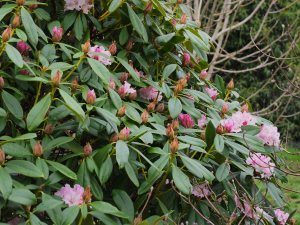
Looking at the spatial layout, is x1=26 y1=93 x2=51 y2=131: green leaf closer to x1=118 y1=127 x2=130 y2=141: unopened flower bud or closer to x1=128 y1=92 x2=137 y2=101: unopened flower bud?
x1=118 y1=127 x2=130 y2=141: unopened flower bud

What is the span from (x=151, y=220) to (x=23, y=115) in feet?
1.73

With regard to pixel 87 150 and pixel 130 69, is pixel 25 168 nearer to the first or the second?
pixel 87 150

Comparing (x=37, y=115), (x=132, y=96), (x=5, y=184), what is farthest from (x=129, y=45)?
(x=5, y=184)

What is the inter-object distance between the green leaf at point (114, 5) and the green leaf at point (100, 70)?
24 cm

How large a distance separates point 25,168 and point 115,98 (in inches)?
16.3

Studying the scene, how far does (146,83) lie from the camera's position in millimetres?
1979

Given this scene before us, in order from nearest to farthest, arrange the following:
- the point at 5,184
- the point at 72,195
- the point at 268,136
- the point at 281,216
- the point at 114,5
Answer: the point at 5,184, the point at 72,195, the point at 114,5, the point at 268,136, the point at 281,216

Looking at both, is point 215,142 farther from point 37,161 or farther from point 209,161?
point 37,161

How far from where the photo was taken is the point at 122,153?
64.1 inches

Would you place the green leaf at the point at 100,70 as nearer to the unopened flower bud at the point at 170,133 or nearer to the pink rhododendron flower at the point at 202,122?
the unopened flower bud at the point at 170,133

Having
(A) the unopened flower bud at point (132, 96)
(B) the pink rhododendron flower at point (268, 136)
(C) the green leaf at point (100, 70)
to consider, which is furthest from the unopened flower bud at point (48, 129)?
(B) the pink rhododendron flower at point (268, 136)

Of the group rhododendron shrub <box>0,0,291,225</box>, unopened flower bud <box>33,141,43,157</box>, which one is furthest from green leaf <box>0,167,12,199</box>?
unopened flower bud <box>33,141,43,157</box>

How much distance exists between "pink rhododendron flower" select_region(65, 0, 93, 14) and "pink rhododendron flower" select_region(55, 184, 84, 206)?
69cm

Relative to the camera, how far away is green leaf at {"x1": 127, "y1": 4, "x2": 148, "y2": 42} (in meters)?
1.96
